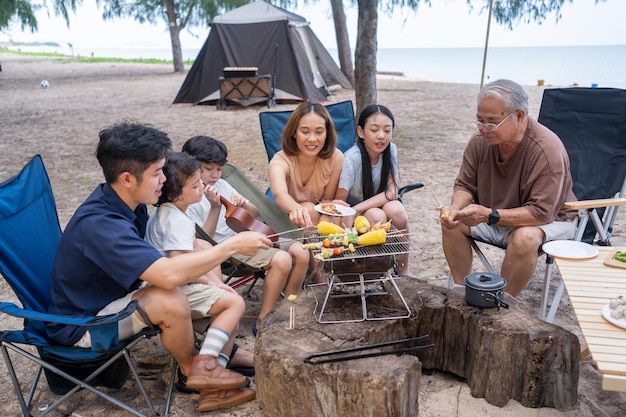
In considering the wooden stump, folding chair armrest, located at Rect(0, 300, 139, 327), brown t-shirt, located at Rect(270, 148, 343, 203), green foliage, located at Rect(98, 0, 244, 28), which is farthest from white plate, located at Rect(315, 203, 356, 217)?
green foliage, located at Rect(98, 0, 244, 28)

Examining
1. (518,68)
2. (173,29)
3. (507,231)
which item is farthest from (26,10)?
(518,68)

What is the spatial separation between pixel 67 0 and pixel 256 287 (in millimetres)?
15292

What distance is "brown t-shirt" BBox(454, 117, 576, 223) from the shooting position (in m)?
2.78

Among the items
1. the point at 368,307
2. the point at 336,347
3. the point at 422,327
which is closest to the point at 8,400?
the point at 336,347

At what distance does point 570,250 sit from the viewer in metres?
2.48

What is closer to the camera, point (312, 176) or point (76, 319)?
point (76, 319)

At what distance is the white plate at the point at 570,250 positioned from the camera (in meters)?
2.42

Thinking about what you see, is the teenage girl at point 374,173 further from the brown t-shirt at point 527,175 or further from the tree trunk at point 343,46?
the tree trunk at point 343,46

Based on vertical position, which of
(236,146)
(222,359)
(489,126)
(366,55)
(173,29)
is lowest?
(236,146)

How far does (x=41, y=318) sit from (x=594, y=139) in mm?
3378

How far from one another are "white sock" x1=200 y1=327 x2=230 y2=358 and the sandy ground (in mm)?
284

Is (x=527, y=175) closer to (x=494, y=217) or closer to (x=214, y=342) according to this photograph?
(x=494, y=217)

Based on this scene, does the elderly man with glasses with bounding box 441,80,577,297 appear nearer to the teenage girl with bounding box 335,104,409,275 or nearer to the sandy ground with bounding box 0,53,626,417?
the teenage girl with bounding box 335,104,409,275

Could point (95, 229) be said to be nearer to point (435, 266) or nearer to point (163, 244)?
point (163, 244)
